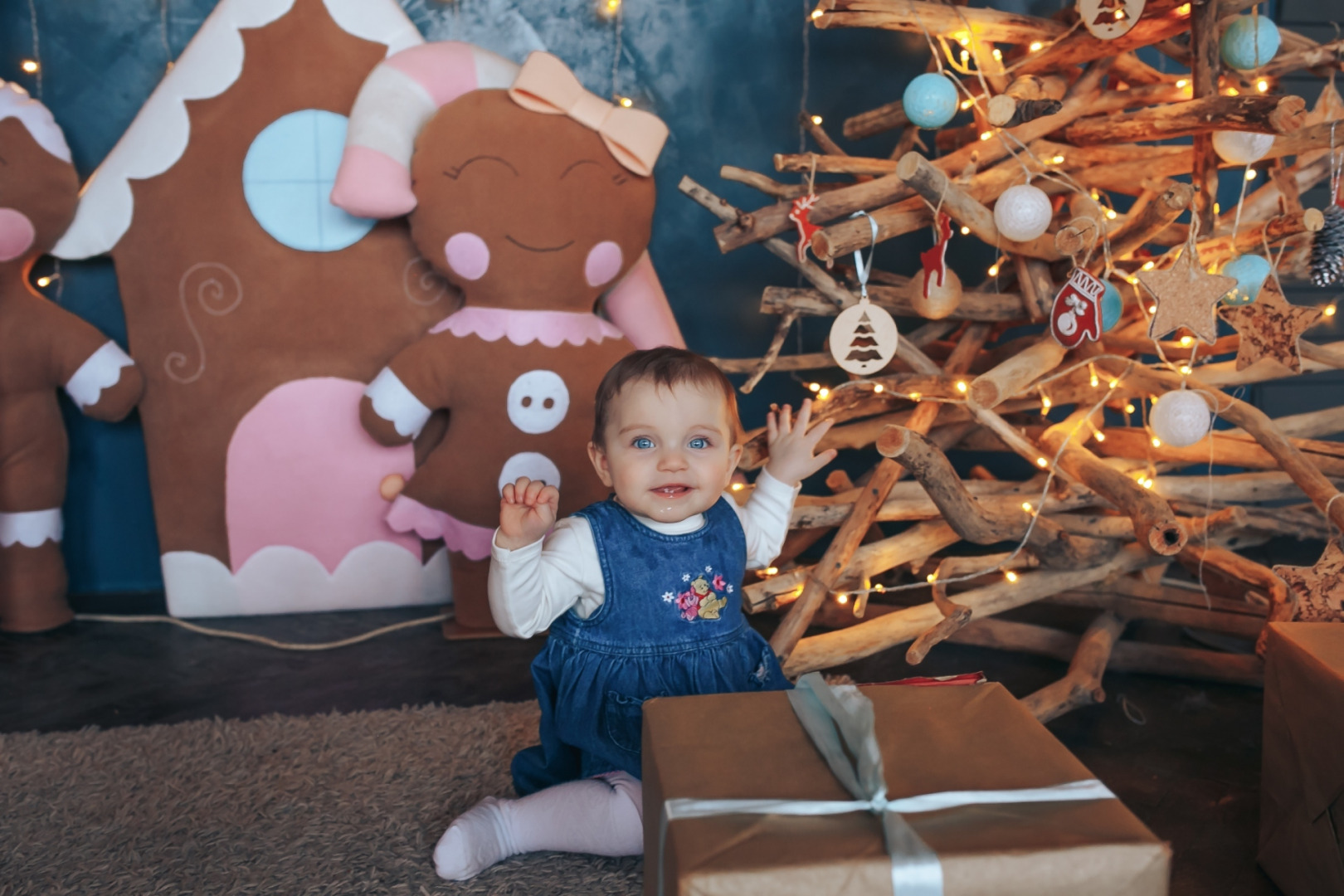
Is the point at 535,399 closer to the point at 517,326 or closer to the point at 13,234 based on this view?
the point at 517,326

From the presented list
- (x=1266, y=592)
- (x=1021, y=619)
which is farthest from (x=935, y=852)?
(x=1021, y=619)

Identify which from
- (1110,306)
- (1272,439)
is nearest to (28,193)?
(1110,306)

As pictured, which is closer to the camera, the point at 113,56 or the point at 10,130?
the point at 10,130

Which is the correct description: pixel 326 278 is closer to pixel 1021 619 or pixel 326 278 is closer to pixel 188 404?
pixel 188 404

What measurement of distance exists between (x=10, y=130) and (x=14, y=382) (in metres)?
0.53

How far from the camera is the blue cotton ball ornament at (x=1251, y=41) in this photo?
156cm

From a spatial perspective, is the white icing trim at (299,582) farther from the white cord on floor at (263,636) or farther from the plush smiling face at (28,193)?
the plush smiling face at (28,193)

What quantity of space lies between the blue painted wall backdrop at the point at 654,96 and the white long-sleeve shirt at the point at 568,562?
1.17m

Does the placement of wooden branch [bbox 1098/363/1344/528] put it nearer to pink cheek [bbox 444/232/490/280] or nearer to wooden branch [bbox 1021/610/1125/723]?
wooden branch [bbox 1021/610/1125/723]

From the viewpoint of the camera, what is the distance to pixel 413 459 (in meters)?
2.29

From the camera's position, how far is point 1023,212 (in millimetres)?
1590

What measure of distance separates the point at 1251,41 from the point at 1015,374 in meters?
0.65

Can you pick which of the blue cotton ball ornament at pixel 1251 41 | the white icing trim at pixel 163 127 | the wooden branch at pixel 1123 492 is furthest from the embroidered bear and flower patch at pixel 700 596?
the white icing trim at pixel 163 127

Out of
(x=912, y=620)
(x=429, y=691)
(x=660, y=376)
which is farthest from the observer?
(x=429, y=691)
